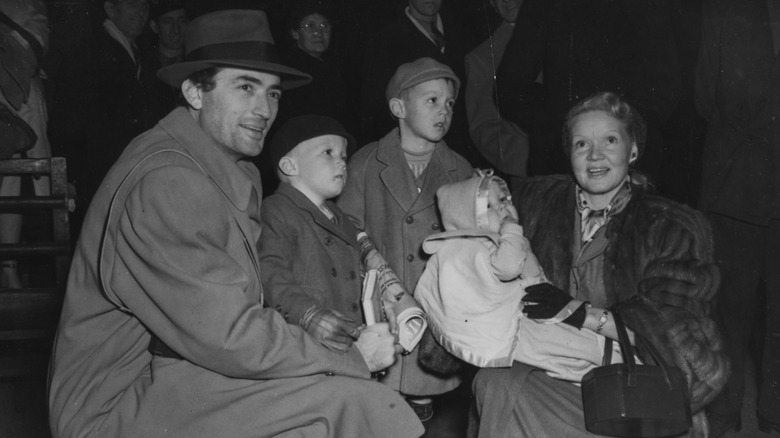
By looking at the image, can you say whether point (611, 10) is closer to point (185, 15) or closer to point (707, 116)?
point (707, 116)

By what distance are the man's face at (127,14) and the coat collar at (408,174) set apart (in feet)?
7.60

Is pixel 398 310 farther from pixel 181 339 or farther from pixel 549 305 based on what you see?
pixel 181 339

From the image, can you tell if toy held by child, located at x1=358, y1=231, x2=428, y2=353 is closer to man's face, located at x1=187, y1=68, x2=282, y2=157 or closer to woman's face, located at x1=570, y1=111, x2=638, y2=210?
man's face, located at x1=187, y1=68, x2=282, y2=157

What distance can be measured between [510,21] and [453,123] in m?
0.77

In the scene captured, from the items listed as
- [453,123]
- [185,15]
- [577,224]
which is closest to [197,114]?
[577,224]

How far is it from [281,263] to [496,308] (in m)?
0.99

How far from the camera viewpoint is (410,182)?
14.0 ft

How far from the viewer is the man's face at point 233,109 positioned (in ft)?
10.5

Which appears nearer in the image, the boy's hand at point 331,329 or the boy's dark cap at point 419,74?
the boy's hand at point 331,329

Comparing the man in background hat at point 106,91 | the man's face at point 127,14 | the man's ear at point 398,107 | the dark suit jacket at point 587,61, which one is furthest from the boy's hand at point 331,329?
the man's face at point 127,14

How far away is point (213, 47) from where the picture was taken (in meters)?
3.17

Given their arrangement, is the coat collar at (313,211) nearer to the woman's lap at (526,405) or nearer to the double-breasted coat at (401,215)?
the double-breasted coat at (401,215)

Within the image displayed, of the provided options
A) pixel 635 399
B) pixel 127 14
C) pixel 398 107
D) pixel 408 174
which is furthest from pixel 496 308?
pixel 127 14

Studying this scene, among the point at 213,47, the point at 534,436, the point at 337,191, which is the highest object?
the point at 213,47
